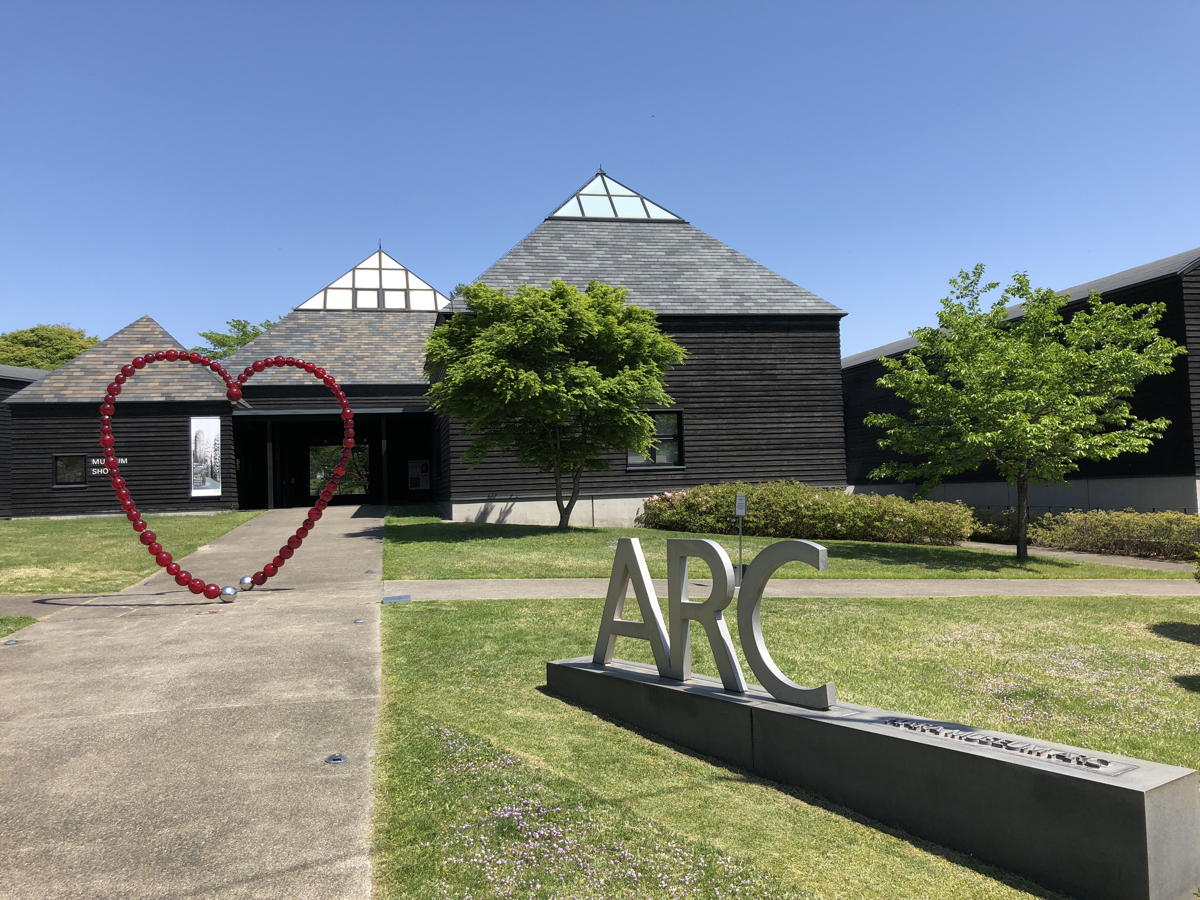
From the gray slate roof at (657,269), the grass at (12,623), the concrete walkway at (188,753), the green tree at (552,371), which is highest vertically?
the gray slate roof at (657,269)

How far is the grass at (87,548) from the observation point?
13.5m

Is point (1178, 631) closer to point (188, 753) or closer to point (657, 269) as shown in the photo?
point (188, 753)

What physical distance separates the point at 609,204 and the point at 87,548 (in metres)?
19.3

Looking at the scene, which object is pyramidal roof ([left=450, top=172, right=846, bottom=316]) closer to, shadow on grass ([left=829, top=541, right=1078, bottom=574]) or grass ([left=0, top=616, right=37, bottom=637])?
shadow on grass ([left=829, top=541, right=1078, bottom=574])

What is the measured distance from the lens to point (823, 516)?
20594 millimetres

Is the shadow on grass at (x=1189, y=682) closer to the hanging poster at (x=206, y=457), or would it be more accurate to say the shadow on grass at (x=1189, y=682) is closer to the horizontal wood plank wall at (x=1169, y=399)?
the horizontal wood plank wall at (x=1169, y=399)

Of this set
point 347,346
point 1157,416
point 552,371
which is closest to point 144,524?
point 552,371

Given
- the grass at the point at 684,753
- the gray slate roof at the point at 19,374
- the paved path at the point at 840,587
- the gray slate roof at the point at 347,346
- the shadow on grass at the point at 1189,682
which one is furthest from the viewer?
the gray slate roof at the point at 347,346

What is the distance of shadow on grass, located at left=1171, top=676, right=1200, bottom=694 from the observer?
721 cm

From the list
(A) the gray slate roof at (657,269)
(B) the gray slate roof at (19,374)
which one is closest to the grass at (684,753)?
(A) the gray slate roof at (657,269)

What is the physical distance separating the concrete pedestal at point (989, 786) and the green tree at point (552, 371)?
1355 cm

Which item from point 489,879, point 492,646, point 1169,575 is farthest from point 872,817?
point 1169,575

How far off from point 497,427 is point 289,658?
13.0 m

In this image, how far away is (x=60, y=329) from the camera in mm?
64188
